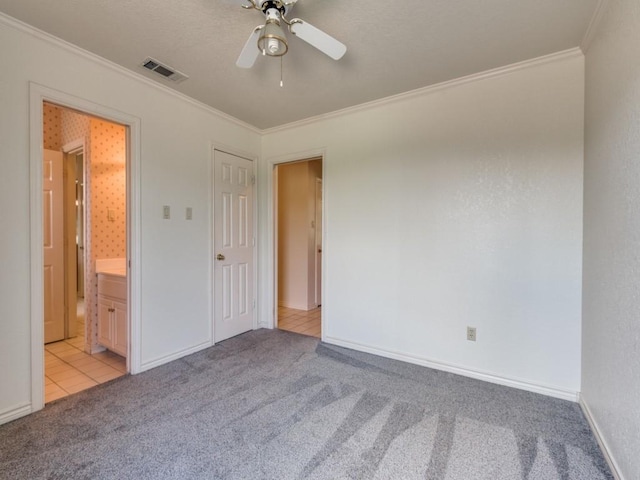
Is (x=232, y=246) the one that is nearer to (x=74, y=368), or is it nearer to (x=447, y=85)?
(x=74, y=368)

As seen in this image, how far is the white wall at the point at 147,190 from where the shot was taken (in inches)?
73.1

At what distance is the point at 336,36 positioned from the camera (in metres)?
1.98

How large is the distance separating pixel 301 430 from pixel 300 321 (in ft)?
7.51

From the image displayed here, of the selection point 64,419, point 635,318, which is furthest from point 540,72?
point 64,419

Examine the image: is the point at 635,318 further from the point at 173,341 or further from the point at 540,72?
the point at 173,341

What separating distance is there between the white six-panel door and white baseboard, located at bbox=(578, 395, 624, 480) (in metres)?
3.04

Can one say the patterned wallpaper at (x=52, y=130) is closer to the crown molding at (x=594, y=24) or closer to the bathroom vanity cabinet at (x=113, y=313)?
the bathroom vanity cabinet at (x=113, y=313)

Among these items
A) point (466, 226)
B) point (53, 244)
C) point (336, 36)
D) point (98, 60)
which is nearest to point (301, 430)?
point (466, 226)

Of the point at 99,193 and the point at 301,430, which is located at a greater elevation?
the point at 99,193

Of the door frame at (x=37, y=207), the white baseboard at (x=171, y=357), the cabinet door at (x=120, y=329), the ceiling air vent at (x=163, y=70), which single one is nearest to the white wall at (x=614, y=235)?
the ceiling air vent at (x=163, y=70)

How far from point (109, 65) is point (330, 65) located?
1.67 meters

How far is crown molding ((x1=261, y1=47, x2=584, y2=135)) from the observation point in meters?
2.14

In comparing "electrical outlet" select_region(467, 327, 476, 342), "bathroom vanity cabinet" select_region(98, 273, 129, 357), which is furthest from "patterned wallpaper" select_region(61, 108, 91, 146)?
"electrical outlet" select_region(467, 327, 476, 342)

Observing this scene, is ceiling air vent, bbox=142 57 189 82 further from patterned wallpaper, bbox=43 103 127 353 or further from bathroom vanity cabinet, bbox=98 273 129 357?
bathroom vanity cabinet, bbox=98 273 129 357
